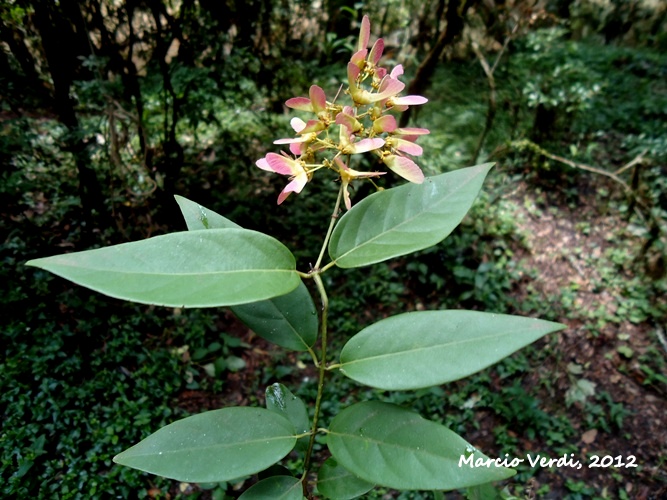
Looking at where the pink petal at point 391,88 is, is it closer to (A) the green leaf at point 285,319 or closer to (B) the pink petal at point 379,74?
(B) the pink petal at point 379,74

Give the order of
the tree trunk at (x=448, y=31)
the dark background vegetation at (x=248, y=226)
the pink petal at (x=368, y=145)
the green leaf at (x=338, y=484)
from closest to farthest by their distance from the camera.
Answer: the pink petal at (x=368, y=145)
the green leaf at (x=338, y=484)
the dark background vegetation at (x=248, y=226)
the tree trunk at (x=448, y=31)

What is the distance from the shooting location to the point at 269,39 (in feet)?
9.19

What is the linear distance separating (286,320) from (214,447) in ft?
0.66

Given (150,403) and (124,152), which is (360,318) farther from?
(124,152)

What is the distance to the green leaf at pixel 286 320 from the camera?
2.35 ft

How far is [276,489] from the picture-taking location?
712mm

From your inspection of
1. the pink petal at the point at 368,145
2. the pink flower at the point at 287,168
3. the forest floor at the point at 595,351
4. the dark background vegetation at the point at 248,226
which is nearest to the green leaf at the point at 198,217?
the pink flower at the point at 287,168

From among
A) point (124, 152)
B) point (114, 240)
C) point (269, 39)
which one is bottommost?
point (114, 240)

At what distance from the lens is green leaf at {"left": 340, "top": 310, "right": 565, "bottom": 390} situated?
53 centimetres

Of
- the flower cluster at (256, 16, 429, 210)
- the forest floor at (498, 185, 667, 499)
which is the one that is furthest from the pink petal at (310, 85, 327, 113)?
the forest floor at (498, 185, 667, 499)

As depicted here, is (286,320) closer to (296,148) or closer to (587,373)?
(296,148)

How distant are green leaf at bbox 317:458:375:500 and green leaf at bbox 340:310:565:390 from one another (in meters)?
0.20

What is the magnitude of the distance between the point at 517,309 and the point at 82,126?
228 centimetres

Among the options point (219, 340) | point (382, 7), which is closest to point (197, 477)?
point (219, 340)
